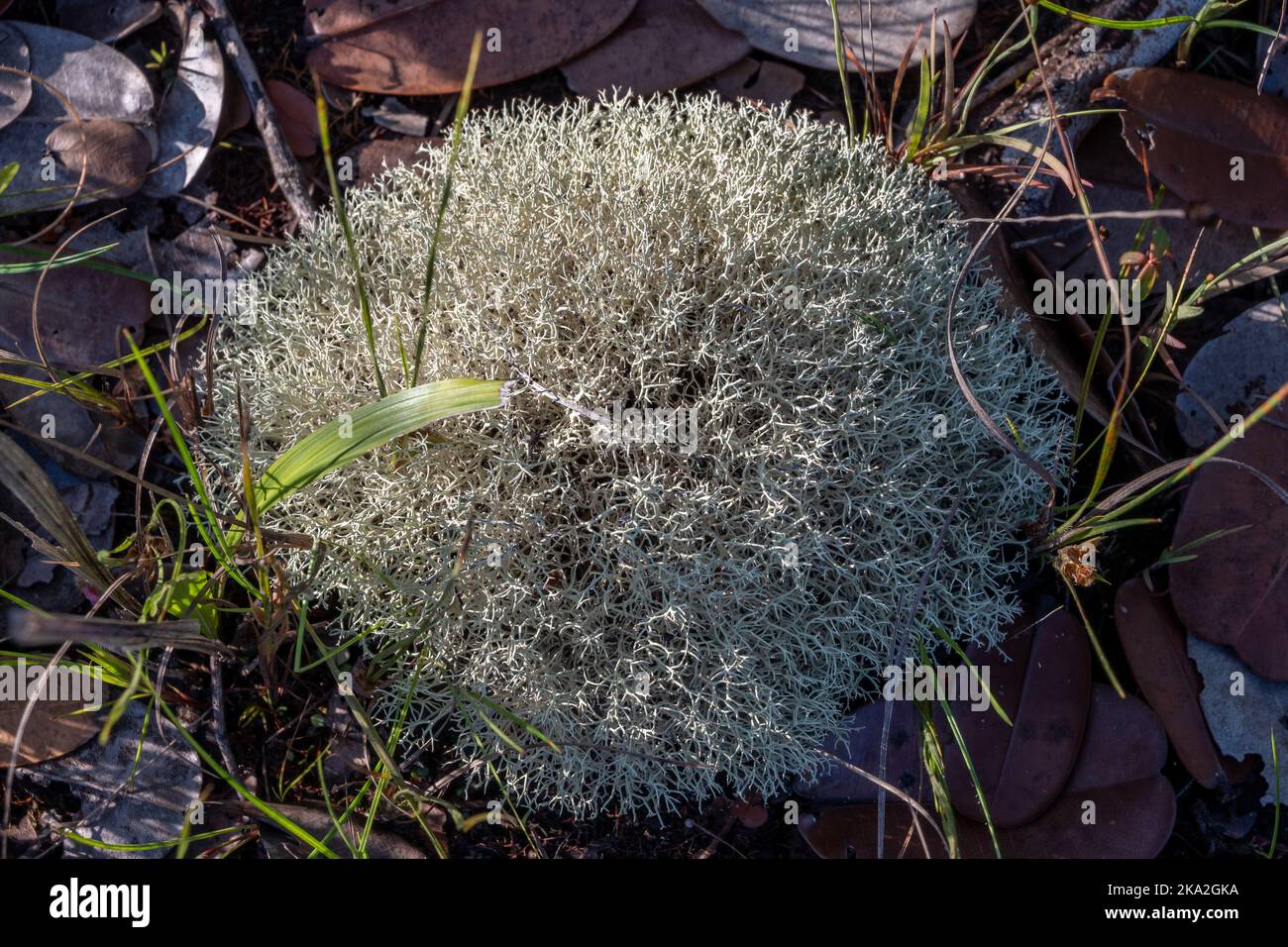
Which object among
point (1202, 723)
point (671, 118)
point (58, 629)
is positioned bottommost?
point (1202, 723)

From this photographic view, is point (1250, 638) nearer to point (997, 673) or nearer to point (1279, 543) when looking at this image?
point (1279, 543)

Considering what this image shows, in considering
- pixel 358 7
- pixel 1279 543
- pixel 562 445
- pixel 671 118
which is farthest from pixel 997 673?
pixel 358 7

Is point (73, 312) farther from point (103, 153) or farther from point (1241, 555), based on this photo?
point (1241, 555)

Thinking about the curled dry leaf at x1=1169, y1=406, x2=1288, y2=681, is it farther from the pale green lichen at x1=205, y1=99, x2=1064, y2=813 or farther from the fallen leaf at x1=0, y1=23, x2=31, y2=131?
the fallen leaf at x1=0, y1=23, x2=31, y2=131

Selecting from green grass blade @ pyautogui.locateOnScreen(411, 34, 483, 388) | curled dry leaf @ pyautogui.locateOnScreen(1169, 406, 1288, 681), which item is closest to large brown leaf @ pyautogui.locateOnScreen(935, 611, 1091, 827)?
curled dry leaf @ pyautogui.locateOnScreen(1169, 406, 1288, 681)

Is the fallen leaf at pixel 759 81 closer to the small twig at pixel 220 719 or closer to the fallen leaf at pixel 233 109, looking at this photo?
the fallen leaf at pixel 233 109

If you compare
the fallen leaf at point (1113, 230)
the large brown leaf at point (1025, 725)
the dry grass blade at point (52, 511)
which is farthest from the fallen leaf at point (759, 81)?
the dry grass blade at point (52, 511)
